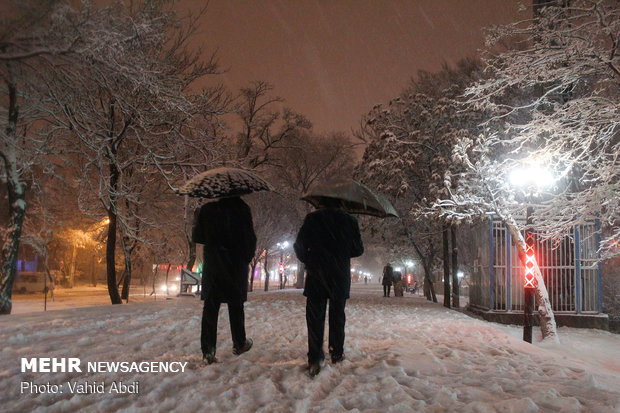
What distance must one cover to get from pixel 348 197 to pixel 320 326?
1547 millimetres

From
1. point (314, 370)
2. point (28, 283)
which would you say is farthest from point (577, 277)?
point (28, 283)

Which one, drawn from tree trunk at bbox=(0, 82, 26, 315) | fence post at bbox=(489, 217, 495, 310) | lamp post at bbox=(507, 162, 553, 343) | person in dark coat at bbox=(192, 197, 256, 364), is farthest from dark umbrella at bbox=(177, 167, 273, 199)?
fence post at bbox=(489, 217, 495, 310)

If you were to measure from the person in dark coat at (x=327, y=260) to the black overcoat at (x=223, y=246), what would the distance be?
684 mm

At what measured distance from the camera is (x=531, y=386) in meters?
4.05

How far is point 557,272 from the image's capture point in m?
13.7

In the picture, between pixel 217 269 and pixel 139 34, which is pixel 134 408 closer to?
pixel 217 269

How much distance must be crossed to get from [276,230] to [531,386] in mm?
27755

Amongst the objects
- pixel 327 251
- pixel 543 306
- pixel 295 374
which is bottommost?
pixel 543 306

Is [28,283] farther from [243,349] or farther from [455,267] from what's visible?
[243,349]

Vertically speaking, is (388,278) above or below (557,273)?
below

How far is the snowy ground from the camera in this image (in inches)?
138

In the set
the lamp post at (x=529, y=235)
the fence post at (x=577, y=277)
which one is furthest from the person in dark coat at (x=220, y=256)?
the fence post at (x=577, y=277)

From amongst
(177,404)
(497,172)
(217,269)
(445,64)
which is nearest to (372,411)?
(177,404)

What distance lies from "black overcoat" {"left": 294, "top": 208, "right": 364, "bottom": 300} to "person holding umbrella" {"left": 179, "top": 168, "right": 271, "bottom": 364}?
70 cm
